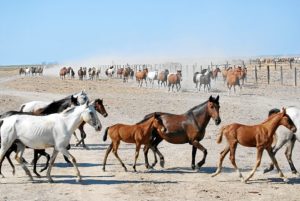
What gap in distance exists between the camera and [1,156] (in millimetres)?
10984

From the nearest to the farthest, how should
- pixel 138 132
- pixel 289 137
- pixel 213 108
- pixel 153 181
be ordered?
1. pixel 153 181
2. pixel 289 137
3. pixel 138 132
4. pixel 213 108

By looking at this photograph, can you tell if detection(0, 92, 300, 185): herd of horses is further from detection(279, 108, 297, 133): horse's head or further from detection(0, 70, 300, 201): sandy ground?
detection(0, 70, 300, 201): sandy ground

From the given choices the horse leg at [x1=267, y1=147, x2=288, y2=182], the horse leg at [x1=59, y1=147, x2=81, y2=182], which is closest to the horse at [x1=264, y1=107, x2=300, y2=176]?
the horse leg at [x1=267, y1=147, x2=288, y2=182]

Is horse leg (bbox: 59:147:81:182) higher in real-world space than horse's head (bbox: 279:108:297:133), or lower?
Result: lower

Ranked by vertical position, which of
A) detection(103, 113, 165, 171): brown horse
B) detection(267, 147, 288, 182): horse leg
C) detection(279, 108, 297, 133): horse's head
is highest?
detection(279, 108, 297, 133): horse's head

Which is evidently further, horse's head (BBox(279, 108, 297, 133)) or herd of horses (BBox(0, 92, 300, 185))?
herd of horses (BBox(0, 92, 300, 185))

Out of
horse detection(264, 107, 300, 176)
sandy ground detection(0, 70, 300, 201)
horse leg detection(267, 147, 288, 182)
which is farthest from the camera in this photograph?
horse detection(264, 107, 300, 176)

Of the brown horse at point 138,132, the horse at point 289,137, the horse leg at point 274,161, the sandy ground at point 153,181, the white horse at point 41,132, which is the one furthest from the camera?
the brown horse at point 138,132

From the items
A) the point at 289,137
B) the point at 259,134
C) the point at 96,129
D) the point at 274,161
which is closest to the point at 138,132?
the point at 96,129

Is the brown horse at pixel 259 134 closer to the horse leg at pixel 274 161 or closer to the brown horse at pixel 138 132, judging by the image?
the horse leg at pixel 274 161

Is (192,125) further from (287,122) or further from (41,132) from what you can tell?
(41,132)

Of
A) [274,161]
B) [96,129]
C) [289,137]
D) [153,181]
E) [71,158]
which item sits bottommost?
[153,181]

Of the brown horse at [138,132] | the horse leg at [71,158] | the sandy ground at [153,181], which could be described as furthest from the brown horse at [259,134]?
the horse leg at [71,158]

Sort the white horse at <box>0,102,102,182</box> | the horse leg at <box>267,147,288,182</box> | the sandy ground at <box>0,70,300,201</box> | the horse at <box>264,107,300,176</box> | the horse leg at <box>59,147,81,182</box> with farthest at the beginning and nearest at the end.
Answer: the horse at <box>264,107,300,176</box> < the horse leg at <box>267,147,288,182</box> < the white horse at <box>0,102,102,182</box> < the horse leg at <box>59,147,81,182</box> < the sandy ground at <box>0,70,300,201</box>
